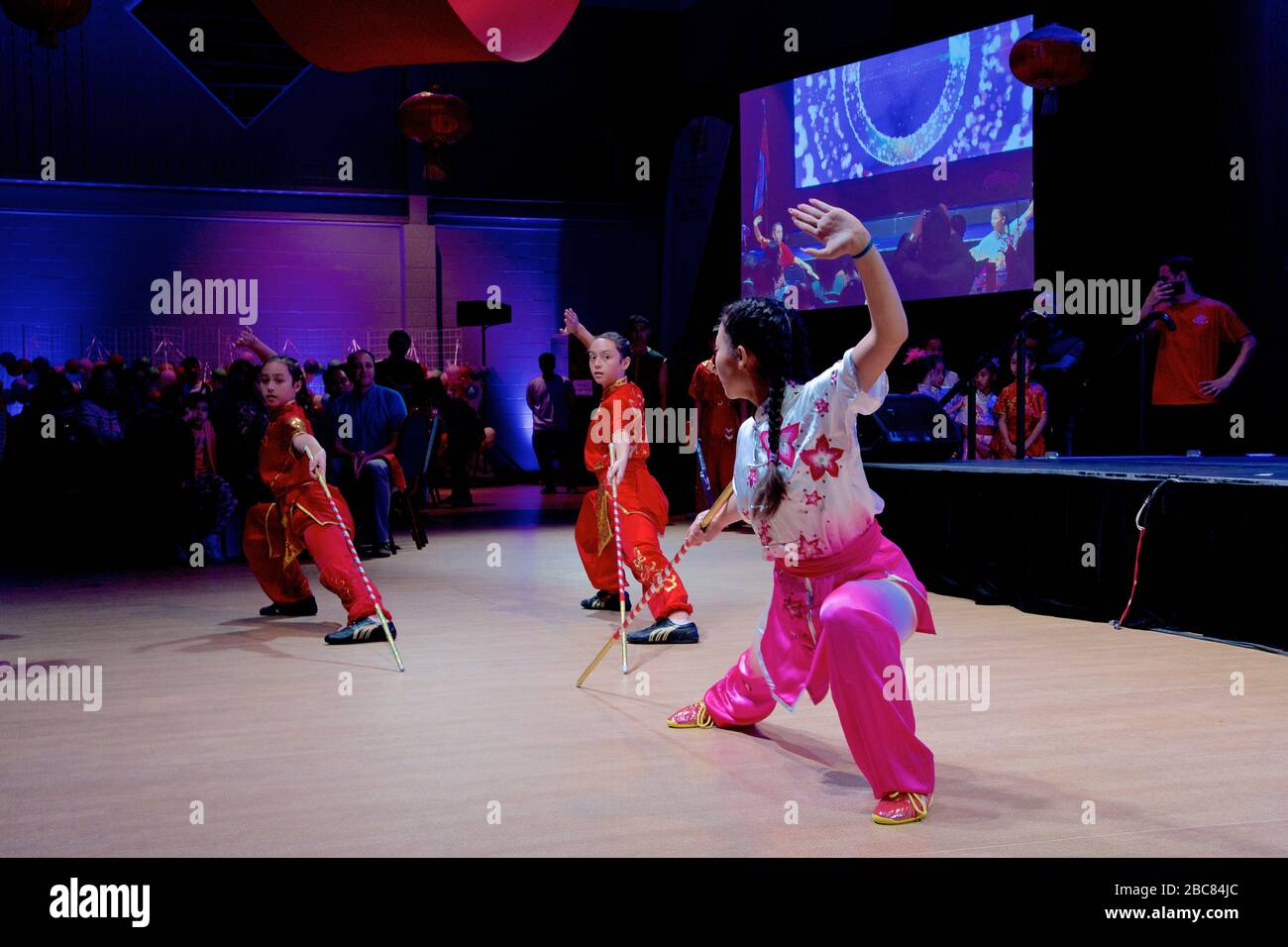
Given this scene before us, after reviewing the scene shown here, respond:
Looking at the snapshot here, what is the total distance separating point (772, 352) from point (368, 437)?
5.25 m

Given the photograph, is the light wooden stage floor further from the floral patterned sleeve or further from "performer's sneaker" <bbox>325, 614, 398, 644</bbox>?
the floral patterned sleeve

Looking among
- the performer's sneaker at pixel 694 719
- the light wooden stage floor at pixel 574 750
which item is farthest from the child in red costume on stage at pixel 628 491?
the performer's sneaker at pixel 694 719

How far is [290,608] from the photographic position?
5.50 meters

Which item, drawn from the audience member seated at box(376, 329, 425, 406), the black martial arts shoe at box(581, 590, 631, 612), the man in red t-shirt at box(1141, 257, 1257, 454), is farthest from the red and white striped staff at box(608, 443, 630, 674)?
the audience member seated at box(376, 329, 425, 406)

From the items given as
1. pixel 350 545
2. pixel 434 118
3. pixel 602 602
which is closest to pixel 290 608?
pixel 350 545

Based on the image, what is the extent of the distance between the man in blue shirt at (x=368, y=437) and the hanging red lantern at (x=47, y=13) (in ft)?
9.24

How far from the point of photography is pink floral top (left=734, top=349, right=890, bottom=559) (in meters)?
2.67

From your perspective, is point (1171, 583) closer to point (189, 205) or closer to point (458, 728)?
point (458, 728)

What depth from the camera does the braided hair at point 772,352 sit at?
9.06 ft

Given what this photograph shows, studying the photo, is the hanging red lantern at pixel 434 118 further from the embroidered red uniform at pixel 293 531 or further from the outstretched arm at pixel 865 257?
the outstretched arm at pixel 865 257

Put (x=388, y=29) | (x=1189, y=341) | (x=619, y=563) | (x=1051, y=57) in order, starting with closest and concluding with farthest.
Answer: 1. (x=388, y=29)
2. (x=619, y=563)
3. (x=1189, y=341)
4. (x=1051, y=57)

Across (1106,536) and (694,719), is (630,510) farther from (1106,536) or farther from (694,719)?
(1106,536)

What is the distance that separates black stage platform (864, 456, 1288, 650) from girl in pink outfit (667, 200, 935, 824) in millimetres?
2240

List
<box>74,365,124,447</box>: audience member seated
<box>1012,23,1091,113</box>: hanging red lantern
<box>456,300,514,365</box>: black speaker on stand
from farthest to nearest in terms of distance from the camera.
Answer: <box>456,300,514,365</box>: black speaker on stand, <box>74,365,124,447</box>: audience member seated, <box>1012,23,1091,113</box>: hanging red lantern
